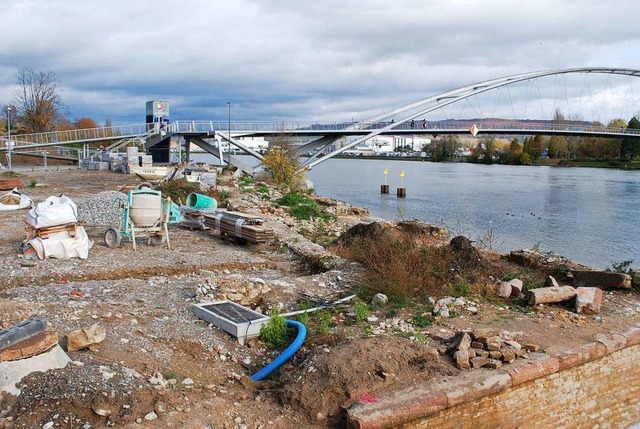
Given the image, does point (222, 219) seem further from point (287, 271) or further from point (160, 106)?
point (160, 106)

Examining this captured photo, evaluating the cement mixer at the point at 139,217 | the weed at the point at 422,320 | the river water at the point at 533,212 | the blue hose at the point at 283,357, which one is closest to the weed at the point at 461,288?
the weed at the point at 422,320

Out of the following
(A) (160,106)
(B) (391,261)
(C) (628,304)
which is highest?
(A) (160,106)

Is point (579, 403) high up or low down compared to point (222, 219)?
down

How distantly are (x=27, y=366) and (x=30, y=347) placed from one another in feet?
0.47

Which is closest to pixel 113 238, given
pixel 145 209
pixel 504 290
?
pixel 145 209

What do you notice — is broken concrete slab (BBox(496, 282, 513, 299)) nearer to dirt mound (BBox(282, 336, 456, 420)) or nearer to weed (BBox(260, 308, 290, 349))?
dirt mound (BBox(282, 336, 456, 420))

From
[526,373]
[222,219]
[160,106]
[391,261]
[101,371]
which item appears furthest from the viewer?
[160,106]

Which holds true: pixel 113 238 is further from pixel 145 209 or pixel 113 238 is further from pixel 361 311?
pixel 361 311

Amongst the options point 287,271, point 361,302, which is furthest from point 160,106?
point 361,302

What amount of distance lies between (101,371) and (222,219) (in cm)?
770

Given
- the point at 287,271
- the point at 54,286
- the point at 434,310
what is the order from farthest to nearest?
the point at 287,271 → the point at 54,286 → the point at 434,310

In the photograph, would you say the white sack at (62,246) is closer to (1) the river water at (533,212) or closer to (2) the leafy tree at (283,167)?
(1) the river water at (533,212)

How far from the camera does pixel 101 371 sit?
15.4 feet

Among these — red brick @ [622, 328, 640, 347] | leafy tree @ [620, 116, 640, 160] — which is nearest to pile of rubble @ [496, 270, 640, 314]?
red brick @ [622, 328, 640, 347]
